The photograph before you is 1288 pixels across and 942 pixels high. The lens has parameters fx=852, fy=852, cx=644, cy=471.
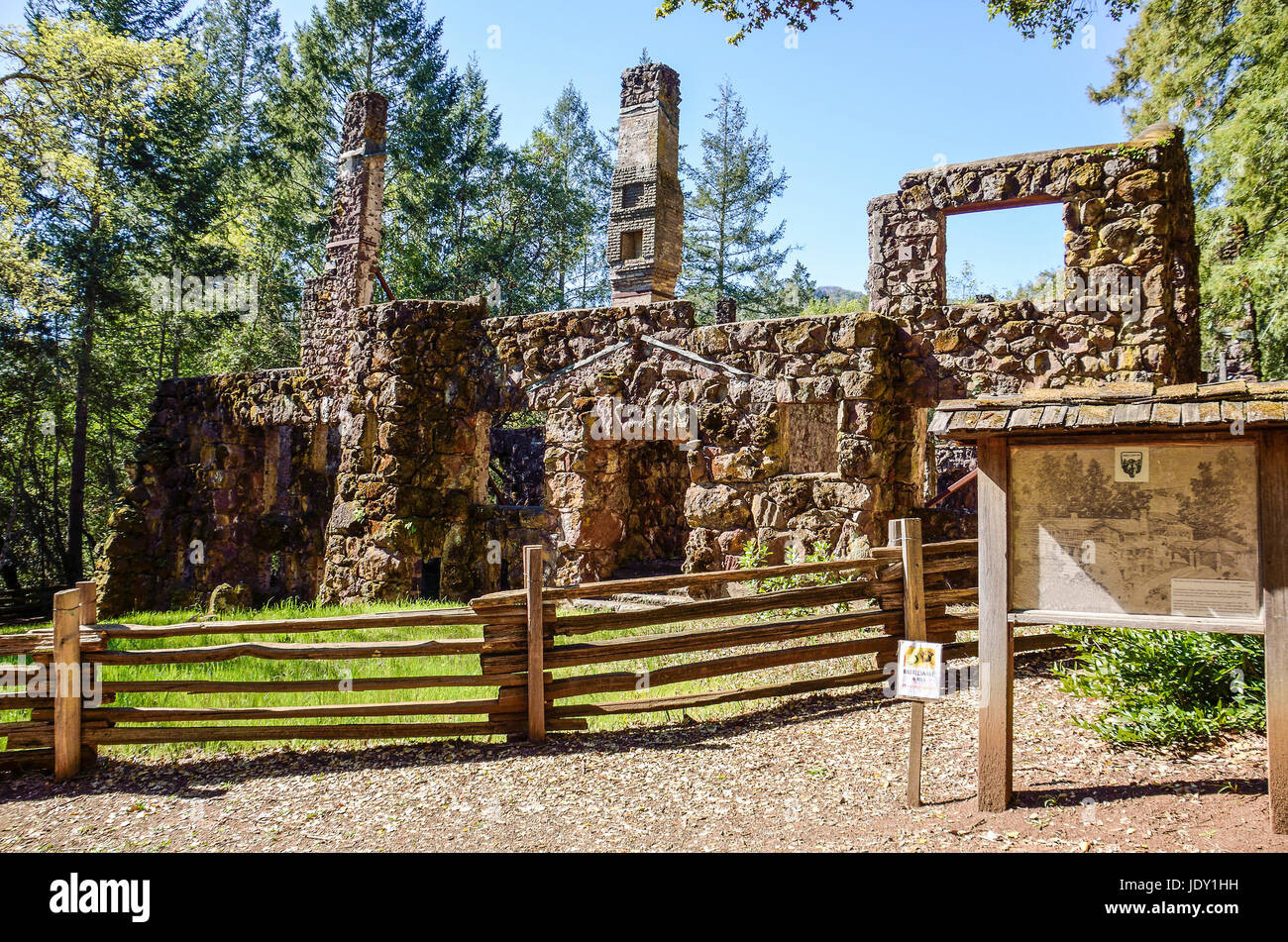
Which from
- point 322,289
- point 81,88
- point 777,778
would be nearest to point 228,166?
point 81,88

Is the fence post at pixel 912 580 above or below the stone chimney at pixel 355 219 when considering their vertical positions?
below

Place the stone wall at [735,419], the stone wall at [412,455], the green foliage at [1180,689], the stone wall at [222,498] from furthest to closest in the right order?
the stone wall at [222,498] → the stone wall at [412,455] → the stone wall at [735,419] → the green foliage at [1180,689]

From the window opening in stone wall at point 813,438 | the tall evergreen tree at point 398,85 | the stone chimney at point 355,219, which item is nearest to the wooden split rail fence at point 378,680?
the window opening in stone wall at point 813,438

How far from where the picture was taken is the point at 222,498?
53.5 ft

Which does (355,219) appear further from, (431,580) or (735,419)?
(735,419)

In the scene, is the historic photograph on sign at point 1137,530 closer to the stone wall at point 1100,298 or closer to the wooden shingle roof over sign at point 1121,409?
the wooden shingle roof over sign at point 1121,409

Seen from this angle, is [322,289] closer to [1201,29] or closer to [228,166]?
[228,166]

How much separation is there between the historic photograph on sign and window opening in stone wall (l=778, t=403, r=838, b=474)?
22.6 feet

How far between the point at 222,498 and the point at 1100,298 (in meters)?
15.0

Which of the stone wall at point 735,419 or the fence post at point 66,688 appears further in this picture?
the stone wall at point 735,419

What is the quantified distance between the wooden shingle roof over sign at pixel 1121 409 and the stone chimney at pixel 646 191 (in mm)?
8292

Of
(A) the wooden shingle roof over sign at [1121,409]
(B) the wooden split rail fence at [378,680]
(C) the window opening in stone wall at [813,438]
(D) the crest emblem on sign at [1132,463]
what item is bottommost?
(B) the wooden split rail fence at [378,680]

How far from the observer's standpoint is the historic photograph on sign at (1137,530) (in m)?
4.12
